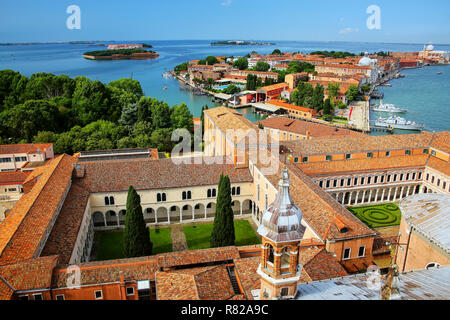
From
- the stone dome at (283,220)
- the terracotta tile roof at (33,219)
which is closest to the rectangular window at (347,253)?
the stone dome at (283,220)

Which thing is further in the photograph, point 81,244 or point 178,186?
point 178,186

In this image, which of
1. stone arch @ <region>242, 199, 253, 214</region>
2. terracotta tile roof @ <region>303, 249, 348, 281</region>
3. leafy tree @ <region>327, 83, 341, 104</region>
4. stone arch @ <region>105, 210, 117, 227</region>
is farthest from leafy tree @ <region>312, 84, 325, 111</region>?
terracotta tile roof @ <region>303, 249, 348, 281</region>

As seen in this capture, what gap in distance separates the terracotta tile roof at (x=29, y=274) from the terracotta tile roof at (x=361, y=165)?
24.5 metres

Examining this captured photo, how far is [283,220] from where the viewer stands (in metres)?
12.8

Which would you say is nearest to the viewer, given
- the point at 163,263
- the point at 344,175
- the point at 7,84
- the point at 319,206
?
the point at 163,263

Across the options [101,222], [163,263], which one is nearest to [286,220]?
[163,263]

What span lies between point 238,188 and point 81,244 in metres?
14.6

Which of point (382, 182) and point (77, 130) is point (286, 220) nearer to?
point (382, 182)

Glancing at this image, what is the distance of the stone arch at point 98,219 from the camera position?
32812 mm

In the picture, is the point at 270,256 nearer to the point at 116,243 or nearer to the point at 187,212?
the point at 116,243

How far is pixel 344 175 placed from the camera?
3641cm

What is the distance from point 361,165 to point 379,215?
17.5 ft

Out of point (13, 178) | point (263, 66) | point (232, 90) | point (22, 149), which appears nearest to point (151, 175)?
point (13, 178)

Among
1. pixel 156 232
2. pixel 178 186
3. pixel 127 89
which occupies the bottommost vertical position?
pixel 156 232
